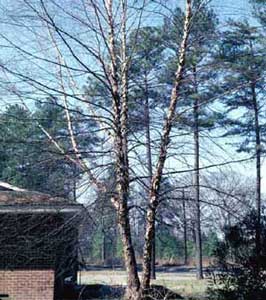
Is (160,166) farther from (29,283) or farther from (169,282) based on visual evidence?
(169,282)

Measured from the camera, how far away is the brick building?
362 inches

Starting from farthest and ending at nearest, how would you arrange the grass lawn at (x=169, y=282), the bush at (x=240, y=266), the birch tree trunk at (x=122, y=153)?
the grass lawn at (x=169, y=282) → the bush at (x=240, y=266) → the birch tree trunk at (x=122, y=153)

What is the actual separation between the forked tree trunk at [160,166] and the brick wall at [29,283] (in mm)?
5687

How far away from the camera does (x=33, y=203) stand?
10.5 metres

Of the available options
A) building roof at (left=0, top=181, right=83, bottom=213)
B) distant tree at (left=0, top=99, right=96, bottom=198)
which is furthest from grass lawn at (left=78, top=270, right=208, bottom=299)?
distant tree at (left=0, top=99, right=96, bottom=198)

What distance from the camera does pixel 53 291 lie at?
45.4 ft

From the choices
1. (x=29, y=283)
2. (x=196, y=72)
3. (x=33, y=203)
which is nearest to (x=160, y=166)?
(x=196, y=72)

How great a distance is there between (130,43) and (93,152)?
1.96 meters

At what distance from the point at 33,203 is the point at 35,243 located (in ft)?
2.44

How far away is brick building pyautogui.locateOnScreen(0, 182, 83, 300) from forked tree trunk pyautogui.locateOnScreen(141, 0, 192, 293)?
1084 millimetres

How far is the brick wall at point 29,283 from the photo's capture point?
13.7 metres

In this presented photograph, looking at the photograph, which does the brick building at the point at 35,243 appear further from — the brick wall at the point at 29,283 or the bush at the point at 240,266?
the bush at the point at 240,266

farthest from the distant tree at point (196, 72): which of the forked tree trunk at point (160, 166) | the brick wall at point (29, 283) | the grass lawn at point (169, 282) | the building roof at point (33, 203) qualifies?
the brick wall at point (29, 283)

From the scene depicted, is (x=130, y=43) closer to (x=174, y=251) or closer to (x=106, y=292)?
(x=106, y=292)
